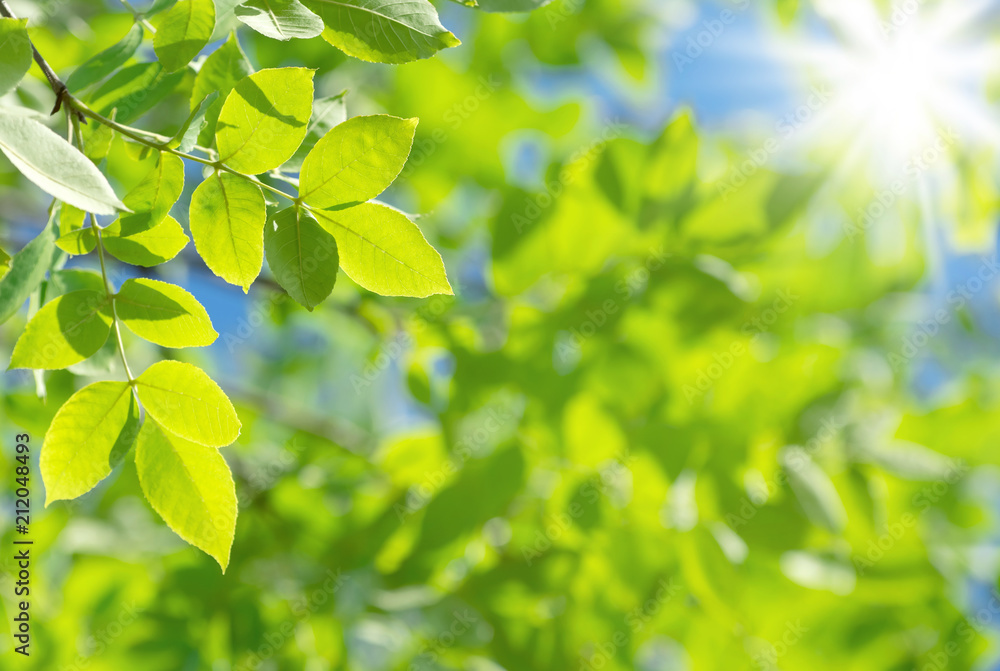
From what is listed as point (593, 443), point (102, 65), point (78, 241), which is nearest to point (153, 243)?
point (78, 241)

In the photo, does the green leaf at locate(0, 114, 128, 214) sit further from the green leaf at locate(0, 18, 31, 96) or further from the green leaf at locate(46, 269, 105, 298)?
the green leaf at locate(46, 269, 105, 298)

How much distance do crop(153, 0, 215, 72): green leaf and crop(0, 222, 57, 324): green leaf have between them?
0.46 feet

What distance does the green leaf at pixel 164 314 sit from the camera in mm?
492

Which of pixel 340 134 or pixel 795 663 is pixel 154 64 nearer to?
pixel 340 134

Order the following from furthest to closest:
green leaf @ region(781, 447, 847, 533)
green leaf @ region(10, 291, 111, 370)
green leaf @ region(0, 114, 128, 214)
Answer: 1. green leaf @ region(781, 447, 847, 533)
2. green leaf @ region(10, 291, 111, 370)
3. green leaf @ region(0, 114, 128, 214)

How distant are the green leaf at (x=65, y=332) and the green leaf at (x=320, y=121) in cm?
17

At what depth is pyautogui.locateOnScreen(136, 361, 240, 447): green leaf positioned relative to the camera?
47cm

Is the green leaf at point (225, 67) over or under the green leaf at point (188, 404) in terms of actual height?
over

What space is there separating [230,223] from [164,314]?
9cm

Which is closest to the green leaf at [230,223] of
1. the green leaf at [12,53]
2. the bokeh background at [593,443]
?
the green leaf at [12,53]

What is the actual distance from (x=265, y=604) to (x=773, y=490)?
862 mm

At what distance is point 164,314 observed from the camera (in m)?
0.50

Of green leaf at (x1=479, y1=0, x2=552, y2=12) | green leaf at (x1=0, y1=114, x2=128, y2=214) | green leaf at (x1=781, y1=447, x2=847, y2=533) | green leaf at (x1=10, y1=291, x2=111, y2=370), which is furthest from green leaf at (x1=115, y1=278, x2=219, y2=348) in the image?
green leaf at (x1=781, y1=447, x2=847, y2=533)

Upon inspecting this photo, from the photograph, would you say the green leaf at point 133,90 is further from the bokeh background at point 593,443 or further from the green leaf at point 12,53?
the bokeh background at point 593,443
